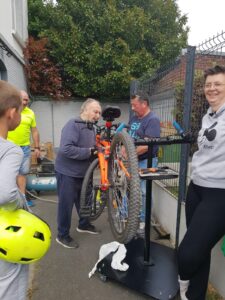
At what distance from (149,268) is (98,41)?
32.6 ft

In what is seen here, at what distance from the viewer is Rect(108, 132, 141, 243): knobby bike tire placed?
2207 mm

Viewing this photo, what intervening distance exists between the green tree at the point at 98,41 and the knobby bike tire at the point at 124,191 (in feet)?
27.2

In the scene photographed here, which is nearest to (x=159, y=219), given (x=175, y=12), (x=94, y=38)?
(x=94, y=38)

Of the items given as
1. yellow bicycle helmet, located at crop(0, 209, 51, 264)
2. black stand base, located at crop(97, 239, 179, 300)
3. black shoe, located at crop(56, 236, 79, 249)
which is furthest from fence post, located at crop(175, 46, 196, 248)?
yellow bicycle helmet, located at crop(0, 209, 51, 264)

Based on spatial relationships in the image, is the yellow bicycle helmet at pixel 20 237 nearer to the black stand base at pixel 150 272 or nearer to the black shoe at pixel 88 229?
the black stand base at pixel 150 272

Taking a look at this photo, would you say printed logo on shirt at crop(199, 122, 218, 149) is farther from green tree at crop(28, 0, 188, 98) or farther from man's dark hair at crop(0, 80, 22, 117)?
green tree at crop(28, 0, 188, 98)

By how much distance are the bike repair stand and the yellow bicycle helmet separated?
41.2 inches

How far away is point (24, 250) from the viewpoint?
157 cm

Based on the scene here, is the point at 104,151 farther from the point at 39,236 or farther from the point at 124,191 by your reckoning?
the point at 39,236

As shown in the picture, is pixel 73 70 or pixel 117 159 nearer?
pixel 117 159

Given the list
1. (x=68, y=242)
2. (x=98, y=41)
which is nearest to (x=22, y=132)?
(x=68, y=242)

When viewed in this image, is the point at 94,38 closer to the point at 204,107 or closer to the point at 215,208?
the point at 204,107

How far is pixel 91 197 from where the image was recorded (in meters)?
3.35

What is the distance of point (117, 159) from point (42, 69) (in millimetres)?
9055
